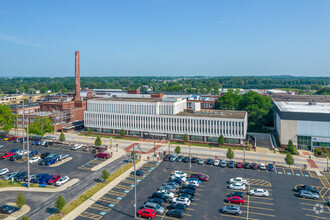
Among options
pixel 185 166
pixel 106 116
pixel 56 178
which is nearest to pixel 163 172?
Result: pixel 185 166

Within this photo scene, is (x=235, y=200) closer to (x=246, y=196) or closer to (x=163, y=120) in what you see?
(x=246, y=196)

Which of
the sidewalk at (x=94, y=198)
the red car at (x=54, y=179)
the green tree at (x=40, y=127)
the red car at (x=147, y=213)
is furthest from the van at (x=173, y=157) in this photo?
the green tree at (x=40, y=127)

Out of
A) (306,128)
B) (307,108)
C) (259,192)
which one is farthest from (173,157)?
(307,108)

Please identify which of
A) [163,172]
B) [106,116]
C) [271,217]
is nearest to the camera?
[271,217]

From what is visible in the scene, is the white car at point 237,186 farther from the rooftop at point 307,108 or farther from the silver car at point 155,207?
the rooftop at point 307,108

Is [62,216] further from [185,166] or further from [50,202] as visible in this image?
[185,166]
